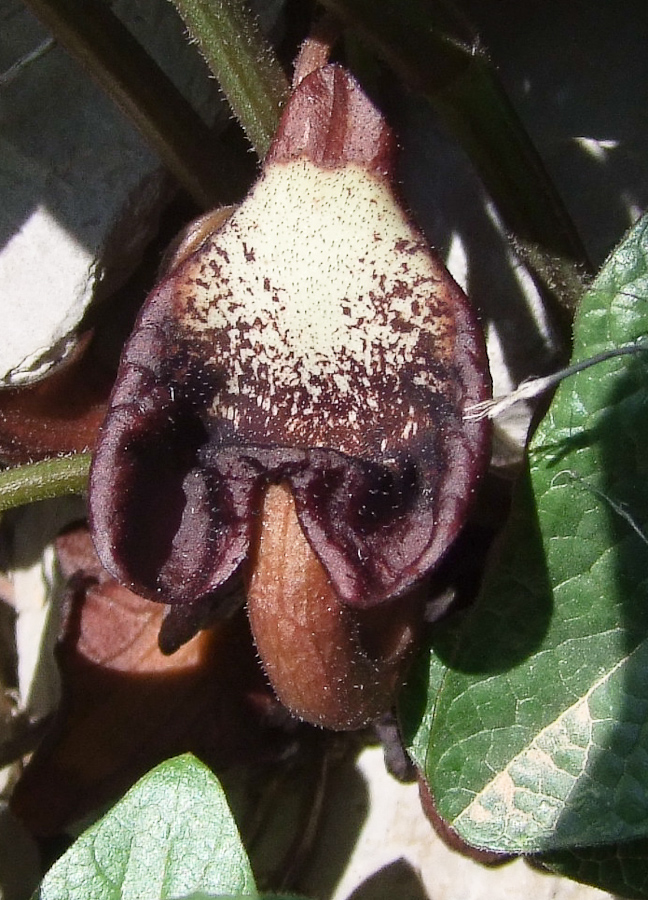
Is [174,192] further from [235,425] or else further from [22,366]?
[235,425]

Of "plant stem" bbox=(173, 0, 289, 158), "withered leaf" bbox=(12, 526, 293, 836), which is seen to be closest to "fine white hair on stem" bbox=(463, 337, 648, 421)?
"plant stem" bbox=(173, 0, 289, 158)

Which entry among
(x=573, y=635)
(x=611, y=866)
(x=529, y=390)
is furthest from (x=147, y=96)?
(x=611, y=866)

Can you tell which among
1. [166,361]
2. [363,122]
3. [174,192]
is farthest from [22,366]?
[363,122]

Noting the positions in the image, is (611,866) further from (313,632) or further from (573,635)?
(313,632)

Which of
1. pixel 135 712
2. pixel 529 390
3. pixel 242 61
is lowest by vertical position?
pixel 135 712

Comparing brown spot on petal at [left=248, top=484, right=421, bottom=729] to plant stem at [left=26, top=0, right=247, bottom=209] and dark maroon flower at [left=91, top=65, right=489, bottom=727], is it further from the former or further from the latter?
plant stem at [left=26, top=0, right=247, bottom=209]

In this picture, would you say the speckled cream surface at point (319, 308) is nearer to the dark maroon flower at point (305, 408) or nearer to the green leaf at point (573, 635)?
the dark maroon flower at point (305, 408)
